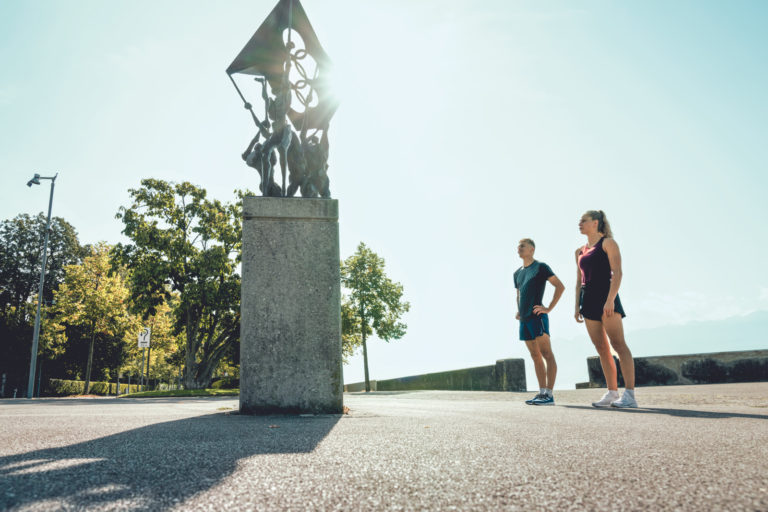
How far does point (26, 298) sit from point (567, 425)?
154ft

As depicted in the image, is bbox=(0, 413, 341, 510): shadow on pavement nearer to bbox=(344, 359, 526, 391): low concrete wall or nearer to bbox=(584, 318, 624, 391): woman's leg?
bbox=(584, 318, 624, 391): woman's leg

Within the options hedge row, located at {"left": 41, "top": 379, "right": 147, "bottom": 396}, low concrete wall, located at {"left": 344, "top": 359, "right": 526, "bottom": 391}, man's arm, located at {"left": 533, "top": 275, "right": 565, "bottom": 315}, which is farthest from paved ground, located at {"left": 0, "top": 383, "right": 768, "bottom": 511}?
hedge row, located at {"left": 41, "top": 379, "right": 147, "bottom": 396}

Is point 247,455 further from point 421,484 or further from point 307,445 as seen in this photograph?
point 421,484

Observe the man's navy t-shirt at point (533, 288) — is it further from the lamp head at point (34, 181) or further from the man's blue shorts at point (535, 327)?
the lamp head at point (34, 181)

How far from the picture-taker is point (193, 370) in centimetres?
2205

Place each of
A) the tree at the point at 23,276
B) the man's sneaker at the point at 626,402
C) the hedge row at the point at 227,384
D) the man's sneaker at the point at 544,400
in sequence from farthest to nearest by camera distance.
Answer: the tree at the point at 23,276 → the hedge row at the point at 227,384 → the man's sneaker at the point at 544,400 → the man's sneaker at the point at 626,402

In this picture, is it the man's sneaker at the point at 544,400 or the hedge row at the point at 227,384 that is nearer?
the man's sneaker at the point at 544,400

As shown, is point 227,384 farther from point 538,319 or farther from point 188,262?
point 538,319

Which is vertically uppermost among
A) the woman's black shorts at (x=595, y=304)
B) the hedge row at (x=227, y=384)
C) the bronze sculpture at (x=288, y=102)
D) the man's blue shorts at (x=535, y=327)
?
the bronze sculpture at (x=288, y=102)

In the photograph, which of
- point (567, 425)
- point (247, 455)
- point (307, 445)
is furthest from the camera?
point (567, 425)

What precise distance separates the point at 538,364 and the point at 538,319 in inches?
23.1

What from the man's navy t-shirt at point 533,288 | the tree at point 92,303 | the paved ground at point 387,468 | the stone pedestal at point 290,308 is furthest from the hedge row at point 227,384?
the paved ground at point 387,468

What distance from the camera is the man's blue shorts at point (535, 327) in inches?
212

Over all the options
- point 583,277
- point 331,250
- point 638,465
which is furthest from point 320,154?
point 638,465
